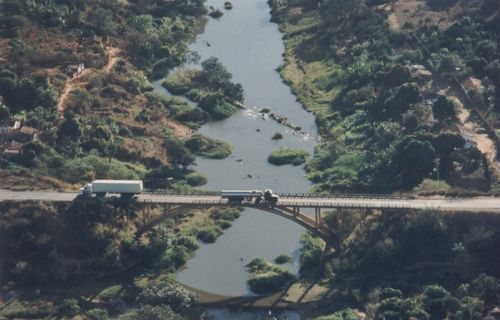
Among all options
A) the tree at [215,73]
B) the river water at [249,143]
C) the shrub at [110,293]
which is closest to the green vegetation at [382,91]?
the river water at [249,143]

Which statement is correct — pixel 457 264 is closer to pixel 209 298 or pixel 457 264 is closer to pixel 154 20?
pixel 209 298

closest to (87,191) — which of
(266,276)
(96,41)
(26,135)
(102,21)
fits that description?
(26,135)

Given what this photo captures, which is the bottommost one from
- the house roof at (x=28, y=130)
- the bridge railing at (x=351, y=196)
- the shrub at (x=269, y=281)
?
the shrub at (x=269, y=281)

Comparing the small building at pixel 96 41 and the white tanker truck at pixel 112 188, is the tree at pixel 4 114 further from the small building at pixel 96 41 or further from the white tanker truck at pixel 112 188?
the small building at pixel 96 41

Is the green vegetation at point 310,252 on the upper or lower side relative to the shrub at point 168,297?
upper

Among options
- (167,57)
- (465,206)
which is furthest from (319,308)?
(167,57)

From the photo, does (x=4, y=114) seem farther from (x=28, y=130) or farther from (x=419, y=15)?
(x=419, y=15)
